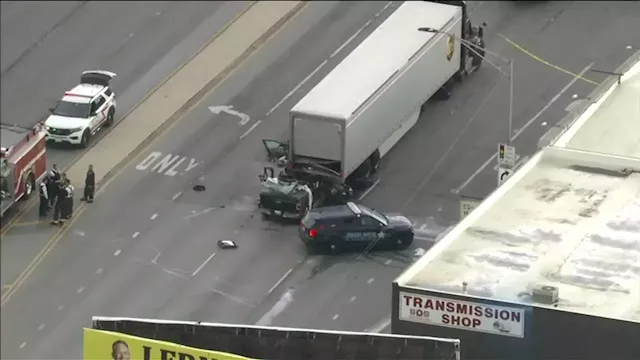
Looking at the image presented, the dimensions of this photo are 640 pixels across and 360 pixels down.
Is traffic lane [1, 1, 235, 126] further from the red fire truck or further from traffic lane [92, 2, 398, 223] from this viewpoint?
the red fire truck

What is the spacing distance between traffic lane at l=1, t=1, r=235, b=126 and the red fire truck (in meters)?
4.40

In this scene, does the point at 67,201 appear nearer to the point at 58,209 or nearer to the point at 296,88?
the point at 58,209

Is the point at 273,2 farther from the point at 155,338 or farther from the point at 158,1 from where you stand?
the point at 155,338

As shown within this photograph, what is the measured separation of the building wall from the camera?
39188 millimetres

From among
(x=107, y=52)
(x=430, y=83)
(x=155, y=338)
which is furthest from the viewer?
(x=107, y=52)

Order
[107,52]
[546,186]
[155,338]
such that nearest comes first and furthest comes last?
[155,338] < [546,186] < [107,52]

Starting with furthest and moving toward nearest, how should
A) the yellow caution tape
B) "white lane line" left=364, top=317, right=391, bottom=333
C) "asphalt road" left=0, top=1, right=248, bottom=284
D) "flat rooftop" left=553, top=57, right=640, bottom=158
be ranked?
"asphalt road" left=0, top=1, right=248, bottom=284
the yellow caution tape
"white lane line" left=364, top=317, right=391, bottom=333
"flat rooftop" left=553, top=57, right=640, bottom=158

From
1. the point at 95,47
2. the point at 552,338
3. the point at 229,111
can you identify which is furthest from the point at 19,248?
the point at 552,338

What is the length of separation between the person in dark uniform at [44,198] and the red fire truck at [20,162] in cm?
89

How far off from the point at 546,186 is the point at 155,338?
13.4m

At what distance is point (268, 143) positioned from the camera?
6512 centimetres

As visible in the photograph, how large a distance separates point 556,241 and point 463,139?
21.3 m

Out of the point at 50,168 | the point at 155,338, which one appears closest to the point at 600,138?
the point at 155,338

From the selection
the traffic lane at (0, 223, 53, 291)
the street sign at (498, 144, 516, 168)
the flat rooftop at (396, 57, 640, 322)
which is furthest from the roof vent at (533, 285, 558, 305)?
the traffic lane at (0, 223, 53, 291)
